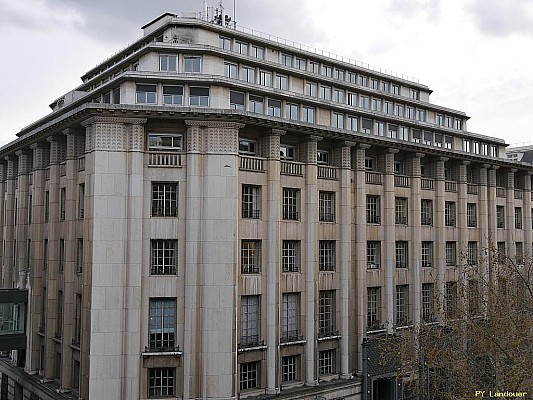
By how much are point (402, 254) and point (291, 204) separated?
486 inches

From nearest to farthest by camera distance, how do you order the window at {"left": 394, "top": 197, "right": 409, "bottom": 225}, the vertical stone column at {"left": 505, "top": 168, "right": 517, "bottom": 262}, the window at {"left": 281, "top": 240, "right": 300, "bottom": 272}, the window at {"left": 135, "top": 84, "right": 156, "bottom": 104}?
the window at {"left": 135, "top": 84, "right": 156, "bottom": 104}
the window at {"left": 281, "top": 240, "right": 300, "bottom": 272}
the window at {"left": 394, "top": 197, "right": 409, "bottom": 225}
the vertical stone column at {"left": 505, "top": 168, "right": 517, "bottom": 262}

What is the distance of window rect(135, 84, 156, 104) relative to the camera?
1474 inches

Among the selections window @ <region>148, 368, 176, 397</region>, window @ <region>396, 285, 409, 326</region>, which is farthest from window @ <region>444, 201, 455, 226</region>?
window @ <region>148, 368, 176, 397</region>

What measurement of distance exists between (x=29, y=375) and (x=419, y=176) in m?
33.9

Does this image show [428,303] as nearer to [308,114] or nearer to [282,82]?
[308,114]

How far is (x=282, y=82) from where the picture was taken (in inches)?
1780

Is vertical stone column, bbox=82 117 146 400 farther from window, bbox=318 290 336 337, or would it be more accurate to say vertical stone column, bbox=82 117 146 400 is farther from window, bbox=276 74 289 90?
window, bbox=276 74 289 90

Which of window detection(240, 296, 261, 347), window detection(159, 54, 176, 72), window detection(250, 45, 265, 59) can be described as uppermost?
window detection(250, 45, 265, 59)

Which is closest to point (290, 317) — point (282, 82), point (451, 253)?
point (282, 82)

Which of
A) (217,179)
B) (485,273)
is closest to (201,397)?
(217,179)

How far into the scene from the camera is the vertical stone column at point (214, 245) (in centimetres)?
3353

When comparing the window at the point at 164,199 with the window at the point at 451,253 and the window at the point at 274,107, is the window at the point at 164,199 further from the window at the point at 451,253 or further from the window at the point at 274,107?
the window at the point at 451,253

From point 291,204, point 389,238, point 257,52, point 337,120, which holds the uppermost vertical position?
point 257,52

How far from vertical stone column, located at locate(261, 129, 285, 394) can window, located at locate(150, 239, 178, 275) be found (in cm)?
607
